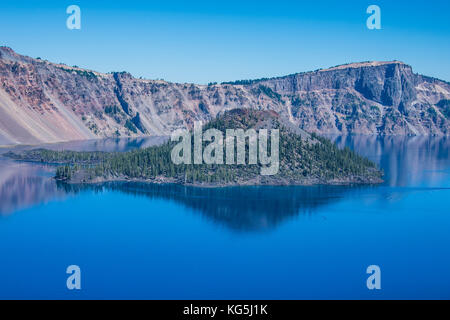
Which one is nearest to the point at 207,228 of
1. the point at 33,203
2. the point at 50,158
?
the point at 33,203

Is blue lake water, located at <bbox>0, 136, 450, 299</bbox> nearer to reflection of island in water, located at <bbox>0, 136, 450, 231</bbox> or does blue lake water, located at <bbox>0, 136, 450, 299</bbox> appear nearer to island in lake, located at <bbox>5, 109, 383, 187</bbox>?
reflection of island in water, located at <bbox>0, 136, 450, 231</bbox>

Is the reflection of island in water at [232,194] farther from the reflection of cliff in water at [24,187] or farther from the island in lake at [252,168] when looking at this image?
the island in lake at [252,168]

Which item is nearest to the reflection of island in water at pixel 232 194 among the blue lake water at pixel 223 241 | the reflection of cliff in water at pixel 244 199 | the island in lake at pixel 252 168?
the reflection of cliff in water at pixel 244 199

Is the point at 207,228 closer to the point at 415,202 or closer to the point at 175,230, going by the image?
the point at 175,230

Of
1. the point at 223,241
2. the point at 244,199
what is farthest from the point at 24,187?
the point at 223,241

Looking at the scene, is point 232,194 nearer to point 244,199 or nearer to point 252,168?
point 244,199

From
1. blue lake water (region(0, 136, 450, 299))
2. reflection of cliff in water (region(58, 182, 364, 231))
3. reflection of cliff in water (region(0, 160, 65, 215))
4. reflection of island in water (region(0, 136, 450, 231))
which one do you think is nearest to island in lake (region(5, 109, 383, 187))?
reflection of island in water (region(0, 136, 450, 231))

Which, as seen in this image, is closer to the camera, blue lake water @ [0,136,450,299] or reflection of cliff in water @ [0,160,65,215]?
blue lake water @ [0,136,450,299]
